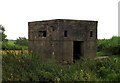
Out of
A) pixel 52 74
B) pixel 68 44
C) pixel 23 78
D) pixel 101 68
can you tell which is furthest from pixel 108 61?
pixel 23 78

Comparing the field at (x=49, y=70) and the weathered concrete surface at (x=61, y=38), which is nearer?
the field at (x=49, y=70)

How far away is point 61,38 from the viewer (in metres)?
18.2

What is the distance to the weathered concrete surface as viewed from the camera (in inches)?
714

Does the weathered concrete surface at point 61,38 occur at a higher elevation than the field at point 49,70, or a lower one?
higher

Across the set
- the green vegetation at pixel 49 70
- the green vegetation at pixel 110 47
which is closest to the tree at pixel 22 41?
the green vegetation at pixel 110 47

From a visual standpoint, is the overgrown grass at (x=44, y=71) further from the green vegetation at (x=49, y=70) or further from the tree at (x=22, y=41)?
the tree at (x=22, y=41)

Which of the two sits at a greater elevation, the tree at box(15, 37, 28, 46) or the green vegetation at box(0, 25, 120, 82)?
the tree at box(15, 37, 28, 46)

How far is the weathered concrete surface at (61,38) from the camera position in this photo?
18141 millimetres

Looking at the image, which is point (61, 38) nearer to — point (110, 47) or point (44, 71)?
point (44, 71)

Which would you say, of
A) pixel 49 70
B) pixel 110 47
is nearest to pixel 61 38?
pixel 49 70

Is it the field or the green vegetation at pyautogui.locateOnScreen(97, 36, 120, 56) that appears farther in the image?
the green vegetation at pyautogui.locateOnScreen(97, 36, 120, 56)

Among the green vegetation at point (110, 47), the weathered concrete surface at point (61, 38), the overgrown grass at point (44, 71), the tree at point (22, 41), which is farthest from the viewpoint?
the tree at point (22, 41)

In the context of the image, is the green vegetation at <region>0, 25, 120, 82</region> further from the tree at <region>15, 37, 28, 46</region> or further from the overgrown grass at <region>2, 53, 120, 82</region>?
the tree at <region>15, 37, 28, 46</region>

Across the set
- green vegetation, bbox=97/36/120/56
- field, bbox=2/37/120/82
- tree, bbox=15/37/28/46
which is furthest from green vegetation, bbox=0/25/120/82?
tree, bbox=15/37/28/46
